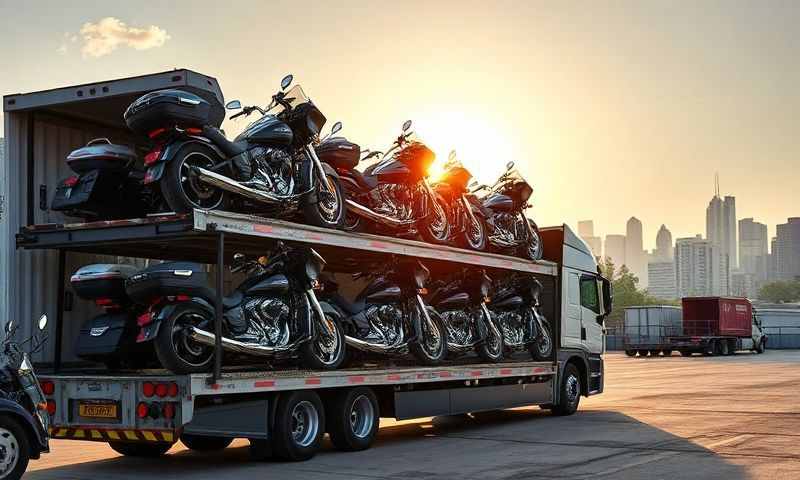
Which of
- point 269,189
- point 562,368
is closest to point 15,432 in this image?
point 269,189

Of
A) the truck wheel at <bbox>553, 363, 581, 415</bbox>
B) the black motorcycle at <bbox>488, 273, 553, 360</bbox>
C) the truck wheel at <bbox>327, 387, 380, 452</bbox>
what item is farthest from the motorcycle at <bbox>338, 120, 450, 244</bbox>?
the truck wheel at <bbox>553, 363, 581, 415</bbox>

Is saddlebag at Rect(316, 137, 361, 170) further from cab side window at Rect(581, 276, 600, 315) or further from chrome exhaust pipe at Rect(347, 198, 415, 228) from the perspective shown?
cab side window at Rect(581, 276, 600, 315)

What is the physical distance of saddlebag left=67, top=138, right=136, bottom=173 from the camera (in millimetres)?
10656

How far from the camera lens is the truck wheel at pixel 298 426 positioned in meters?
10.7

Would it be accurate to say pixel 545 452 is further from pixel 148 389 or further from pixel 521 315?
pixel 521 315

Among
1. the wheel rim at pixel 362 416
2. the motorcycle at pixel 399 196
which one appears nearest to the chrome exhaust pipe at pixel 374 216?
the motorcycle at pixel 399 196

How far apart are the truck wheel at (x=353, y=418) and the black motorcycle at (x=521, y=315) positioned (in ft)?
14.1

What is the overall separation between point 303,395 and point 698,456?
4.26m

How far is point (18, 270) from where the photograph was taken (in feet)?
35.4

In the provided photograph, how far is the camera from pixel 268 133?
1121 centimetres

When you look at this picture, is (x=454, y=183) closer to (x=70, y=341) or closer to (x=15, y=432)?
(x=70, y=341)

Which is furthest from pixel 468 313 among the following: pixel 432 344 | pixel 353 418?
pixel 353 418

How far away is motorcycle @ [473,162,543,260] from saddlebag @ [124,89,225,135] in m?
6.34

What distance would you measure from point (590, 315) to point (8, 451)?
38.0 feet
